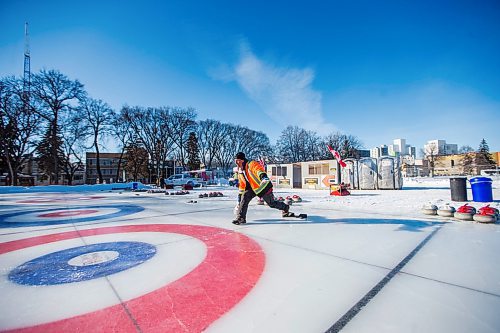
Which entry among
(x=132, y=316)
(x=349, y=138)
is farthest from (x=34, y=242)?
(x=349, y=138)

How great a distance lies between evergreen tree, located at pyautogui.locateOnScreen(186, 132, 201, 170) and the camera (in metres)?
48.2

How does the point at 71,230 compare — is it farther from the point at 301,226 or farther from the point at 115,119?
the point at 115,119

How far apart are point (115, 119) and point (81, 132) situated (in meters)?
5.29

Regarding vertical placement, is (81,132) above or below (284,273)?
above

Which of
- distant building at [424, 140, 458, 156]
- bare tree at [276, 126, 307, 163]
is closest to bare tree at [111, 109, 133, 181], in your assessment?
bare tree at [276, 126, 307, 163]

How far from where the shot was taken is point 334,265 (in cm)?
295

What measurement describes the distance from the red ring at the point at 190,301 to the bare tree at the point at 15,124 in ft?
124

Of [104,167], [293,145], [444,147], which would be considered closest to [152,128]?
[293,145]

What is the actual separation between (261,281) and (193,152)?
5102 centimetres

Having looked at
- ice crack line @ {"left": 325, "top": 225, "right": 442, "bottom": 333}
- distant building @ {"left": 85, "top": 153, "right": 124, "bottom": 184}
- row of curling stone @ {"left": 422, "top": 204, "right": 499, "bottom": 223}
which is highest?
distant building @ {"left": 85, "top": 153, "right": 124, "bottom": 184}

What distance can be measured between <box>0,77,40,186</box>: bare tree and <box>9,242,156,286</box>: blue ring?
36087 millimetres

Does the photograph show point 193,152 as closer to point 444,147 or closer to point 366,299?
point 366,299

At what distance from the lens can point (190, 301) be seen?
2.13 m

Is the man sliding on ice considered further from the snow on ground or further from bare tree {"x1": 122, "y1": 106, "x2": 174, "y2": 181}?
bare tree {"x1": 122, "y1": 106, "x2": 174, "y2": 181}
